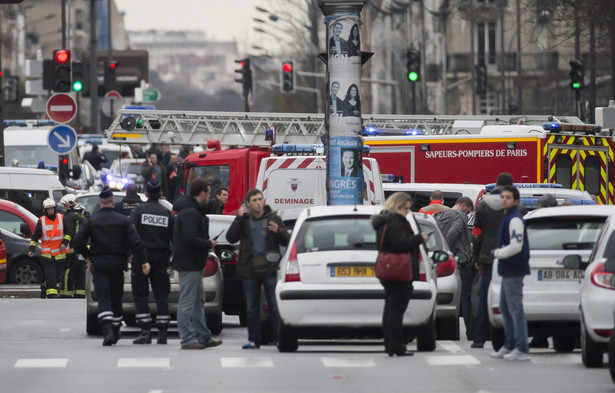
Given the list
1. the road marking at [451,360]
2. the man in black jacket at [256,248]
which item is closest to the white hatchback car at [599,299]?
the road marking at [451,360]

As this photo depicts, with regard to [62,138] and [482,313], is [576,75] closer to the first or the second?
[62,138]

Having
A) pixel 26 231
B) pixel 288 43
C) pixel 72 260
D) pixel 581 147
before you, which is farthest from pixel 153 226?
pixel 288 43

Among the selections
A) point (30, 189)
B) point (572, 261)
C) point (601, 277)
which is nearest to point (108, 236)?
point (572, 261)

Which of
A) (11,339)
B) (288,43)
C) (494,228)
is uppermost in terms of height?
(288,43)

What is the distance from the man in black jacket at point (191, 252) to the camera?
1526 cm

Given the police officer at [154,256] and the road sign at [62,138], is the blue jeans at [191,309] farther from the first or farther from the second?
the road sign at [62,138]

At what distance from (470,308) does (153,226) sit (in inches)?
164

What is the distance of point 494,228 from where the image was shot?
15938mm

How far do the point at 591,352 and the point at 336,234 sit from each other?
9.09ft

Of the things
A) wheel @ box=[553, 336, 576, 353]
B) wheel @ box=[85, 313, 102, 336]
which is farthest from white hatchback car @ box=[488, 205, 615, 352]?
wheel @ box=[85, 313, 102, 336]

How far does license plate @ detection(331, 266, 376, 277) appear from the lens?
14.5 meters

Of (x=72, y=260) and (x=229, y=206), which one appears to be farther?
(x=229, y=206)

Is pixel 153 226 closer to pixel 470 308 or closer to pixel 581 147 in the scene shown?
pixel 470 308

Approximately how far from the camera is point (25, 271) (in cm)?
2702
